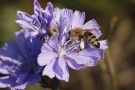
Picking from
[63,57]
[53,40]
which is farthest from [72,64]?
[53,40]

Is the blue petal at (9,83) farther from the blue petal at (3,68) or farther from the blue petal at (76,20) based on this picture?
the blue petal at (76,20)

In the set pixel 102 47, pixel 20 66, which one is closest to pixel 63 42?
pixel 102 47

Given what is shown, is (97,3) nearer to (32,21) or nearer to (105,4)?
(105,4)

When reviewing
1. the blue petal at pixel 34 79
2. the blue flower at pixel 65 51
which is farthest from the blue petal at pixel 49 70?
the blue petal at pixel 34 79

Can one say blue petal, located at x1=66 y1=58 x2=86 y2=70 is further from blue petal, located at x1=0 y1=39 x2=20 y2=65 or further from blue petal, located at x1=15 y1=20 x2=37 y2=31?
blue petal, located at x1=0 y1=39 x2=20 y2=65

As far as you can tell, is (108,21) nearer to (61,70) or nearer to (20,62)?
(20,62)

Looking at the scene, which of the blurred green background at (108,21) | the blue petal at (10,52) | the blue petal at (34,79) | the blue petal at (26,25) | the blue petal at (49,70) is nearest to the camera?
the blue petal at (49,70)

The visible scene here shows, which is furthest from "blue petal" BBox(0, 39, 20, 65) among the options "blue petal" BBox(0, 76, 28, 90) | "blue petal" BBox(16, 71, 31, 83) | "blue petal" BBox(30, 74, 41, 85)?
"blue petal" BBox(30, 74, 41, 85)
